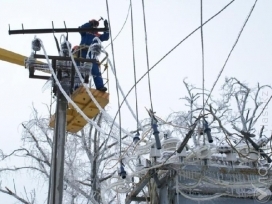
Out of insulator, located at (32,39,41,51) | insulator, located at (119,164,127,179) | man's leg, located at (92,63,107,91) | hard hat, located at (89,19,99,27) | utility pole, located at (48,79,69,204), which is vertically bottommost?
insulator, located at (119,164,127,179)

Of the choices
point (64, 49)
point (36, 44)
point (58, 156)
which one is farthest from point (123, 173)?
point (64, 49)

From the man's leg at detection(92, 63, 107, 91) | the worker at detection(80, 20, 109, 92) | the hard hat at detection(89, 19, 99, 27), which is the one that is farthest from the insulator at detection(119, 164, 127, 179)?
the hard hat at detection(89, 19, 99, 27)

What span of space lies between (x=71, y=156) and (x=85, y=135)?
3.90ft

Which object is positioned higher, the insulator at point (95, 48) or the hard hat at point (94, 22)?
the hard hat at point (94, 22)

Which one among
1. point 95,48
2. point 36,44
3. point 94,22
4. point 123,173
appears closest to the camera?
point 123,173

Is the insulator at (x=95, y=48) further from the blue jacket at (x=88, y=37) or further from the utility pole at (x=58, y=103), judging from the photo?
the blue jacket at (x=88, y=37)

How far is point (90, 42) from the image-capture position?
1040cm

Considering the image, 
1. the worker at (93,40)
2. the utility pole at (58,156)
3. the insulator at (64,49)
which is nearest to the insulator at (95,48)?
the worker at (93,40)

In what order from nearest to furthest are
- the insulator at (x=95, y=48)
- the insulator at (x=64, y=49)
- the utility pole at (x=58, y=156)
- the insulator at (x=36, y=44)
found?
1. the utility pole at (x=58, y=156)
2. the insulator at (x=95, y=48)
3. the insulator at (x=36, y=44)
4. the insulator at (x=64, y=49)

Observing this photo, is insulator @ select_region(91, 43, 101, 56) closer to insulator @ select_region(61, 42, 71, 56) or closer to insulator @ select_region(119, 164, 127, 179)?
insulator @ select_region(61, 42, 71, 56)

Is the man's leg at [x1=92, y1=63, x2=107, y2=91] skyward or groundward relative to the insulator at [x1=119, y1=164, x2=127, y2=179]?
skyward

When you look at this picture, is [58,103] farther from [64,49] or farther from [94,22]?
[94,22]

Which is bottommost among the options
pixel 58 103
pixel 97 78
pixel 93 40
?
pixel 58 103

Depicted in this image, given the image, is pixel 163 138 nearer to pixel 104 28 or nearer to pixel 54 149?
pixel 54 149
